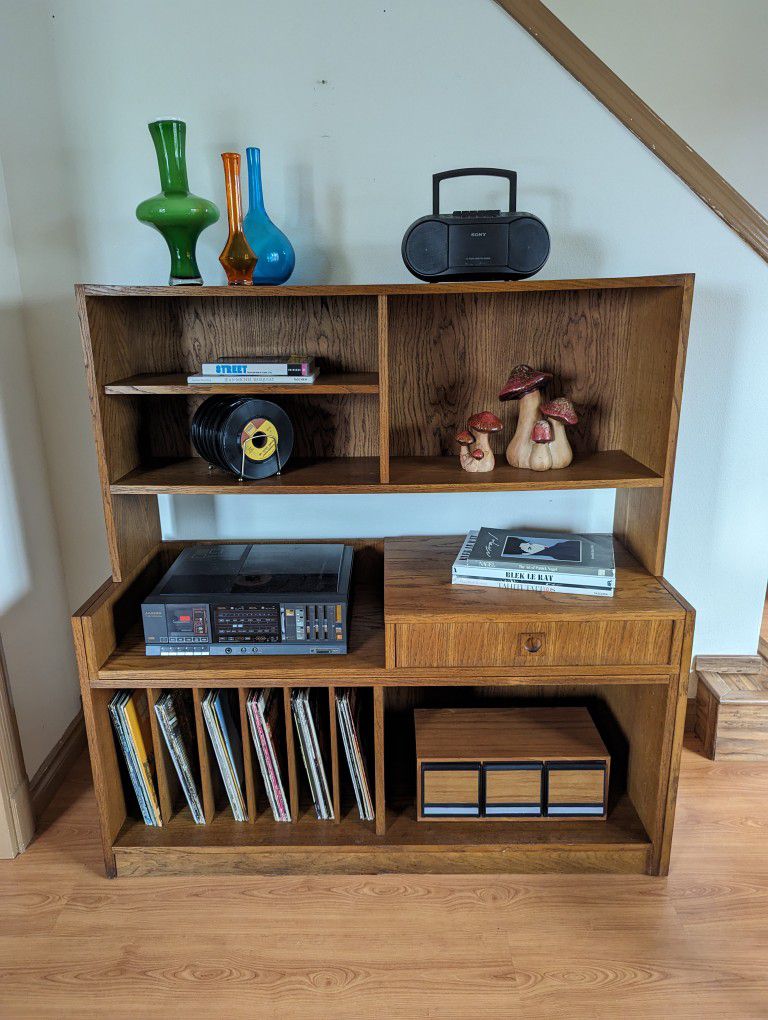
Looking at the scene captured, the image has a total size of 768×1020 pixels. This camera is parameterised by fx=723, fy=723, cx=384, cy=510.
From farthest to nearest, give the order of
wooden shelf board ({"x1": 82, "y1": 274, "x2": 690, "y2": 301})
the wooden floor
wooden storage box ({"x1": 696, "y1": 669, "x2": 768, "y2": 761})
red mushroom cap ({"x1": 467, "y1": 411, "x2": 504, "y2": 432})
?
wooden storage box ({"x1": 696, "y1": 669, "x2": 768, "y2": 761})
red mushroom cap ({"x1": 467, "y1": 411, "x2": 504, "y2": 432})
wooden shelf board ({"x1": 82, "y1": 274, "x2": 690, "y2": 301})
the wooden floor

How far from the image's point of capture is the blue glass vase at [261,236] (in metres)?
1.62

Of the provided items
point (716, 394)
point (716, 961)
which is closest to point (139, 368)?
point (716, 394)

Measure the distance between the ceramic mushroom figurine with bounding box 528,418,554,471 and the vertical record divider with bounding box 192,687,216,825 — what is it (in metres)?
0.93

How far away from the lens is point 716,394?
1.91 meters

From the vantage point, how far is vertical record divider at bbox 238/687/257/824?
1622 millimetres

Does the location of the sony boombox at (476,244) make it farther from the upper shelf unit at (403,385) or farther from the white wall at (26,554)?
the white wall at (26,554)

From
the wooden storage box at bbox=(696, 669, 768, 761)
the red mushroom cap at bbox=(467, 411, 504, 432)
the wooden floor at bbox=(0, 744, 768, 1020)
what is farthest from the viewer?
the wooden storage box at bbox=(696, 669, 768, 761)

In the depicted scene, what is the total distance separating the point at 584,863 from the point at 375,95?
186 centimetres

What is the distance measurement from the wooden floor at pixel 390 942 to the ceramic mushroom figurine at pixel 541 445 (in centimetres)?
95

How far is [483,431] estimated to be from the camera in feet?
5.57

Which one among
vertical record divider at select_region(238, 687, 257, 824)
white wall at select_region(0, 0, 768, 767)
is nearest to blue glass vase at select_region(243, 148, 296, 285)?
white wall at select_region(0, 0, 768, 767)

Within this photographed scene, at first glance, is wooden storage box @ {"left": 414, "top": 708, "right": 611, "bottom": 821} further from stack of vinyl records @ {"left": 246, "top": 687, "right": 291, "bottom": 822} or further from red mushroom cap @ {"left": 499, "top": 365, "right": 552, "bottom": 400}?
red mushroom cap @ {"left": 499, "top": 365, "right": 552, "bottom": 400}

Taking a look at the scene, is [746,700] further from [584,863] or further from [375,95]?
[375,95]

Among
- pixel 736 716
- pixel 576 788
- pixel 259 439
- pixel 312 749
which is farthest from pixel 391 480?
pixel 736 716
